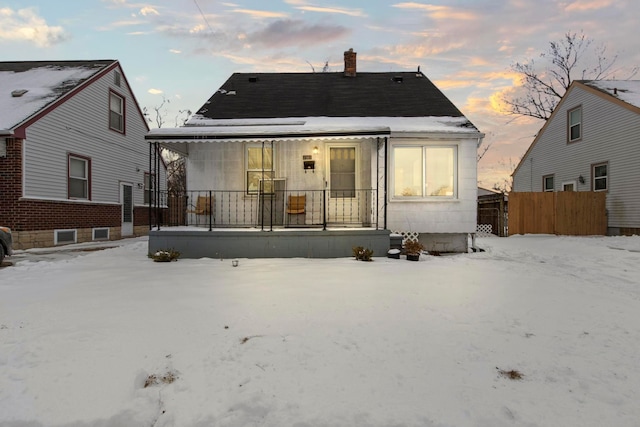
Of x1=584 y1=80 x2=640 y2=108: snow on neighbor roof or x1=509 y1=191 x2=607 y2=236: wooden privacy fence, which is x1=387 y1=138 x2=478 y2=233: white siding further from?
x1=584 y1=80 x2=640 y2=108: snow on neighbor roof

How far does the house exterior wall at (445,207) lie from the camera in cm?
933

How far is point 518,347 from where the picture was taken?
3164 millimetres

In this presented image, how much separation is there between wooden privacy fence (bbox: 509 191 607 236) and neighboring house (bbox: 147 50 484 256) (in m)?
6.77

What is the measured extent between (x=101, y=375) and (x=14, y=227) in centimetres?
1045

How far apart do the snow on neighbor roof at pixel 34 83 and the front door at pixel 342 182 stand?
971cm

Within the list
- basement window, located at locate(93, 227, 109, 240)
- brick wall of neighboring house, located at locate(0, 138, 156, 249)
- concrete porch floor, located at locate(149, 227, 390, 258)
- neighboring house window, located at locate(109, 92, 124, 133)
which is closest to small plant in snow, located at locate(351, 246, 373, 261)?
concrete porch floor, located at locate(149, 227, 390, 258)

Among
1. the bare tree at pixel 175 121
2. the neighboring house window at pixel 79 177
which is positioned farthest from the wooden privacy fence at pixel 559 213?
the bare tree at pixel 175 121

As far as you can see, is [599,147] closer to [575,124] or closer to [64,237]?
[575,124]

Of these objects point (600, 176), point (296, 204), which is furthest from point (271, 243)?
point (600, 176)

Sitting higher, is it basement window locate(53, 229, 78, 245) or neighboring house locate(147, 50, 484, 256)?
neighboring house locate(147, 50, 484, 256)

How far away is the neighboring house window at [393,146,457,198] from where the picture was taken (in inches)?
372

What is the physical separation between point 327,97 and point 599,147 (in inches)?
522

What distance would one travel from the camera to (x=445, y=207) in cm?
938

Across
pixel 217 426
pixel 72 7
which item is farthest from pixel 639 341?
pixel 72 7
